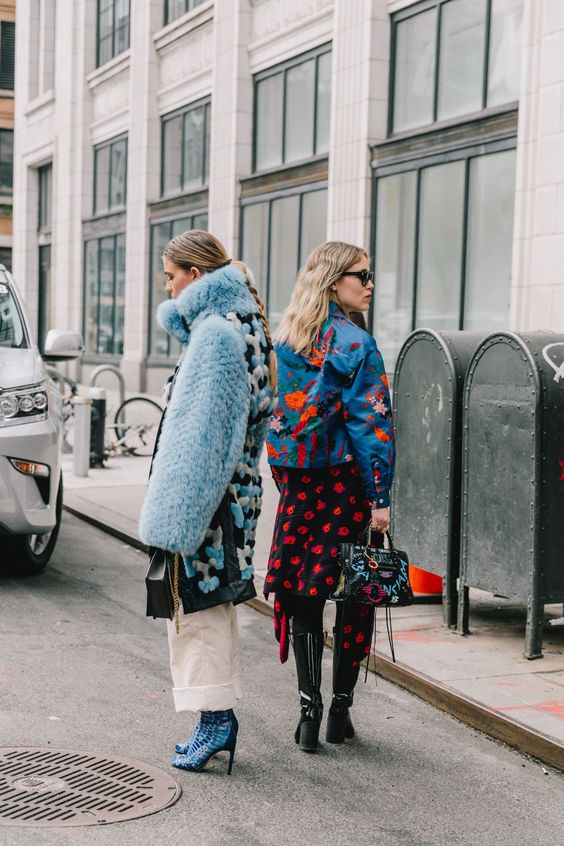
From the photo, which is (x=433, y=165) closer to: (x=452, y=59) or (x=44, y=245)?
(x=452, y=59)

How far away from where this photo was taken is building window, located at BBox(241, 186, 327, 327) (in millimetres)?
18000

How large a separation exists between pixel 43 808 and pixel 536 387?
3097 mm

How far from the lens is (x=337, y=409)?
4.65 meters

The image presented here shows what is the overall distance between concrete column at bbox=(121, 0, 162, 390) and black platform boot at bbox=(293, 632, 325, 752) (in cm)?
2028

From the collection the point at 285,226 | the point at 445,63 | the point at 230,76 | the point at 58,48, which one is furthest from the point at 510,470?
the point at 58,48

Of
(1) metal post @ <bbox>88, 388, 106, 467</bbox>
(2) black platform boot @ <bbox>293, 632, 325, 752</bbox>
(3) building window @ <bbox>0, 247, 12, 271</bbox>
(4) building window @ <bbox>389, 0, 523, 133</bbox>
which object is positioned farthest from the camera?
(3) building window @ <bbox>0, 247, 12, 271</bbox>

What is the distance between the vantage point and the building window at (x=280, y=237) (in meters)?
18.0

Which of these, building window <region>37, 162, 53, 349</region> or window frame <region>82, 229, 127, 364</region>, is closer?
window frame <region>82, 229, 127, 364</region>

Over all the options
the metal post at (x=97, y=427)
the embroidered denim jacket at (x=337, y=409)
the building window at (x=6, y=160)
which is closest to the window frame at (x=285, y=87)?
the metal post at (x=97, y=427)

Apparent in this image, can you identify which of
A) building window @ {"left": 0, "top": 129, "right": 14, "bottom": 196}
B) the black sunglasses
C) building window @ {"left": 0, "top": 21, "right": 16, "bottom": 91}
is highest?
building window @ {"left": 0, "top": 21, "right": 16, "bottom": 91}

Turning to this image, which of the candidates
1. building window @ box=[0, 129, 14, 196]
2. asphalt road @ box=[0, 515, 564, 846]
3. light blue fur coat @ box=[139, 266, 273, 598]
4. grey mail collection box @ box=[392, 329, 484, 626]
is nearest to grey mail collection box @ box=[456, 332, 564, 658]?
grey mail collection box @ box=[392, 329, 484, 626]

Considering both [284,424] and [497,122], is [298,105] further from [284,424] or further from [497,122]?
[284,424]

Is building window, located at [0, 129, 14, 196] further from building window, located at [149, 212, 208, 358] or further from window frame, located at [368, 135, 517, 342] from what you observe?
window frame, located at [368, 135, 517, 342]

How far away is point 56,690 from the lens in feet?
17.5
